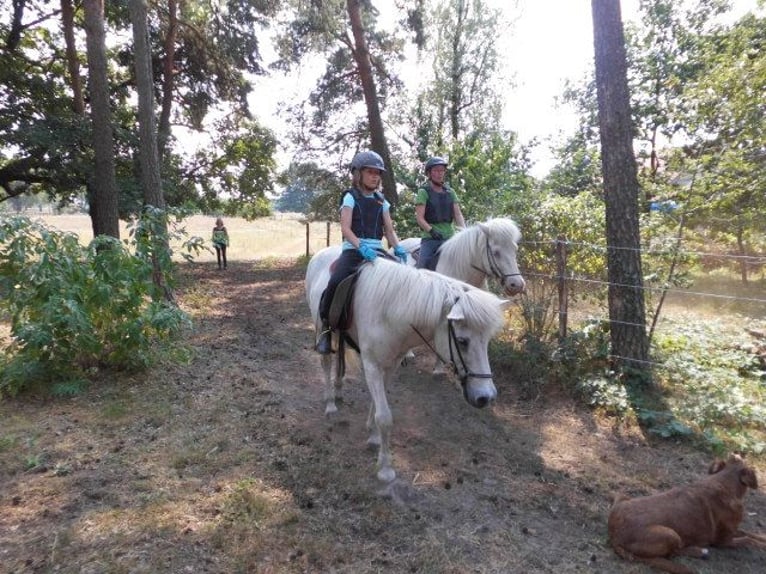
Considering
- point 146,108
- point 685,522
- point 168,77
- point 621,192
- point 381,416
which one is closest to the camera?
point 685,522

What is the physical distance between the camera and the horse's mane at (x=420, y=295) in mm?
3084

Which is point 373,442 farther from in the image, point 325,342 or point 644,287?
point 644,287

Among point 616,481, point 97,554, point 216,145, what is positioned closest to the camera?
point 97,554

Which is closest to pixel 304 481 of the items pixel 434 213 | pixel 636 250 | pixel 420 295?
pixel 420 295

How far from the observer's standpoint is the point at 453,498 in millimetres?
3439

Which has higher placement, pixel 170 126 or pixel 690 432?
pixel 170 126

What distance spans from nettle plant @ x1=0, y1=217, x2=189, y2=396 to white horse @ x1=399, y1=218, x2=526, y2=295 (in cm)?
334

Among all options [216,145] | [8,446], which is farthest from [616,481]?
[216,145]

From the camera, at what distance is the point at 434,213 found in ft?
19.5

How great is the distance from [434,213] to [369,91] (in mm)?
9113

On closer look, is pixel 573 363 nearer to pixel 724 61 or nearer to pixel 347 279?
pixel 347 279

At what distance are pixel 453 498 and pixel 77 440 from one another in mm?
3274

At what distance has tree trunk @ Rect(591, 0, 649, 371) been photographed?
504 cm

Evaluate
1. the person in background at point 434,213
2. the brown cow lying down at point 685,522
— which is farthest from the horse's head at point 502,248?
the brown cow lying down at point 685,522
